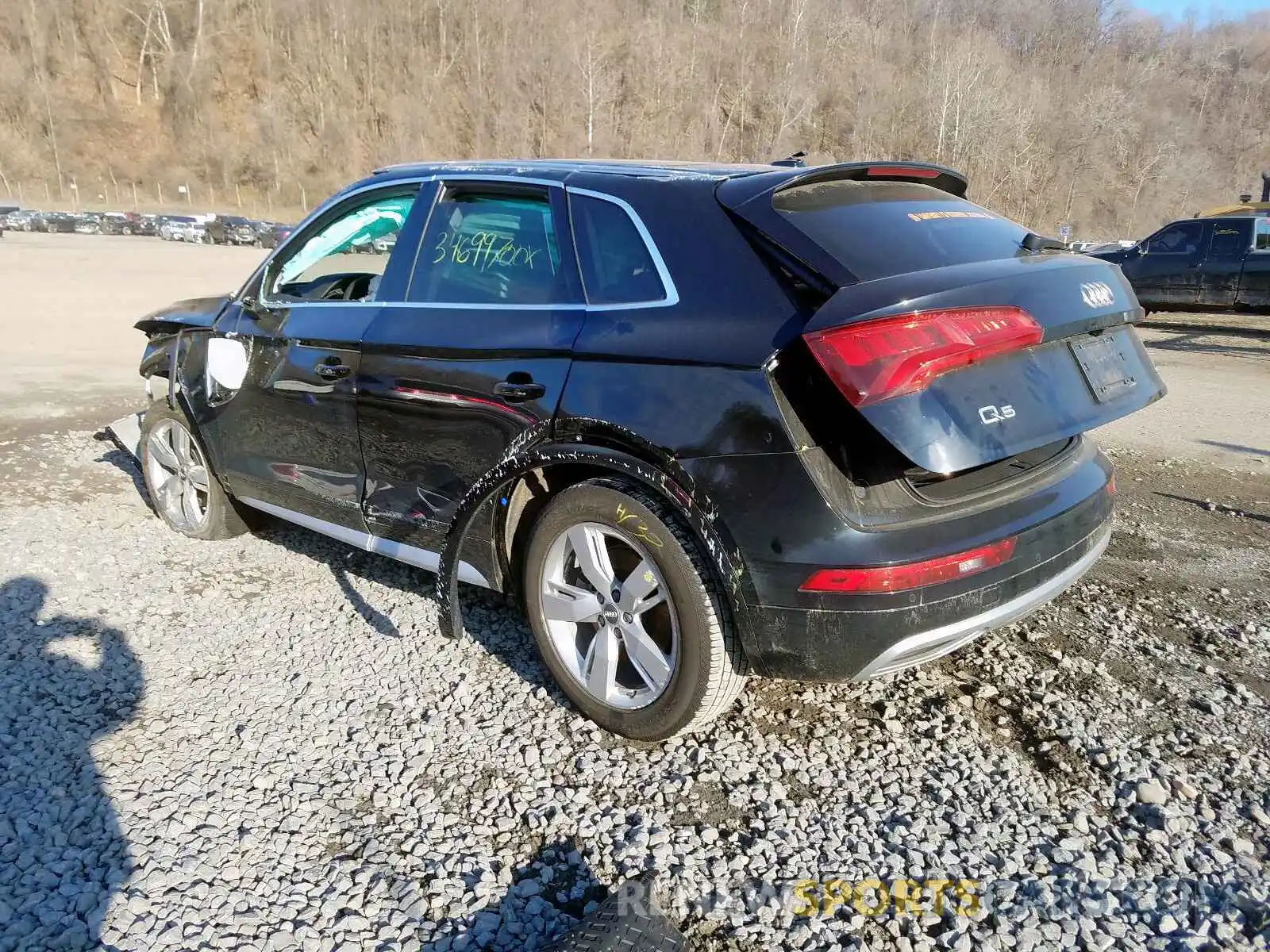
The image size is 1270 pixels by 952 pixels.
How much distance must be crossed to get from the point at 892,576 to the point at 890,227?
3.71 ft

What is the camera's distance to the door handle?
3045mm

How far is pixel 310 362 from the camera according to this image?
3900mm

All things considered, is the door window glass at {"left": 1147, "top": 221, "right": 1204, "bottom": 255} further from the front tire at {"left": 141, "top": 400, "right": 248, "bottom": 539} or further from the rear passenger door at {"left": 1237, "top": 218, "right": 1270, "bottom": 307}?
the front tire at {"left": 141, "top": 400, "right": 248, "bottom": 539}

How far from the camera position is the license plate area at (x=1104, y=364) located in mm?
2824

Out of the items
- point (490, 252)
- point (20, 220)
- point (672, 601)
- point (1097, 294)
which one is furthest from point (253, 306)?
Answer: point (20, 220)

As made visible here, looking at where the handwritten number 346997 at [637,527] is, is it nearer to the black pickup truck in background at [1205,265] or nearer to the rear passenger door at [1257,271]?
the black pickup truck in background at [1205,265]

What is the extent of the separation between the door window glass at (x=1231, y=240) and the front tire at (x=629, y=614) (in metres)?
16.0

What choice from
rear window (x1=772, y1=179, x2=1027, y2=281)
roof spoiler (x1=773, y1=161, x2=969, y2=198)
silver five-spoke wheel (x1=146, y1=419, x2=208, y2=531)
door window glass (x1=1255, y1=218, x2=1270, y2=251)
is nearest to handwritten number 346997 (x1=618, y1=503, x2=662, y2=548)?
rear window (x1=772, y1=179, x2=1027, y2=281)

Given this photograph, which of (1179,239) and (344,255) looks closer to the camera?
(344,255)

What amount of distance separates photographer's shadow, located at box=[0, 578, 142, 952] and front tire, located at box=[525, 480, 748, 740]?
1420mm

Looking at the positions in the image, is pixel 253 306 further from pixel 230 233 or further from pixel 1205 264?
pixel 230 233

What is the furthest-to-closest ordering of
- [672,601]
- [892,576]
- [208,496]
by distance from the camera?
[208,496]
[672,601]
[892,576]

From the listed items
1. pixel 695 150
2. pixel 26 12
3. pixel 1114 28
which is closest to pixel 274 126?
pixel 26 12

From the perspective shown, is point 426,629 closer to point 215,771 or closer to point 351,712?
point 351,712
